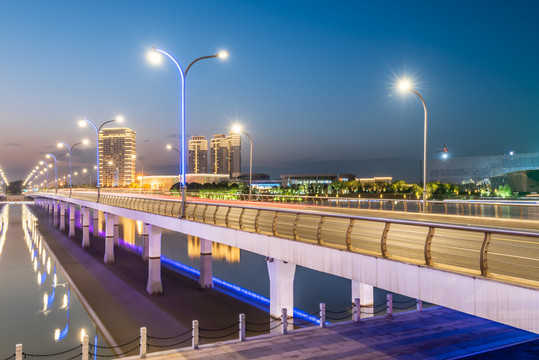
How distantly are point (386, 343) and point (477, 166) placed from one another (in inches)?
4353

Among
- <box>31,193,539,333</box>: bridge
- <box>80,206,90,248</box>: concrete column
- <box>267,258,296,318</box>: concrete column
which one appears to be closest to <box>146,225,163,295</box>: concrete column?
<box>31,193,539,333</box>: bridge

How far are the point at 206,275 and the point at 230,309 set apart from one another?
26.2ft

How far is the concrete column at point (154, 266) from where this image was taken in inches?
1291

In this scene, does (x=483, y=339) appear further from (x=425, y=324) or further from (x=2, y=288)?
(x=2, y=288)

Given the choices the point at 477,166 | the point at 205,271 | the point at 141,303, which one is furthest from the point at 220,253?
the point at 477,166

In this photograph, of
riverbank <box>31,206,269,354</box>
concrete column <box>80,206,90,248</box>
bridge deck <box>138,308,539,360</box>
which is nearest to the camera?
bridge deck <box>138,308,539,360</box>

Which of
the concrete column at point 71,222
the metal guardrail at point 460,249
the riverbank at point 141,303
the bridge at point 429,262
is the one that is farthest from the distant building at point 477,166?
the metal guardrail at point 460,249

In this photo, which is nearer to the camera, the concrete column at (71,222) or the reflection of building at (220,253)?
the reflection of building at (220,253)

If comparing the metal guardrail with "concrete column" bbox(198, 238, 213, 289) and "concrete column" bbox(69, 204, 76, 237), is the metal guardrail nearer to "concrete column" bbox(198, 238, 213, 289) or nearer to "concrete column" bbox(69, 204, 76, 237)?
"concrete column" bbox(198, 238, 213, 289)

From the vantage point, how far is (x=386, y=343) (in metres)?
15.1

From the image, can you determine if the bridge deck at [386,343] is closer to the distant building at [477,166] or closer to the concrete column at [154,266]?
the concrete column at [154,266]

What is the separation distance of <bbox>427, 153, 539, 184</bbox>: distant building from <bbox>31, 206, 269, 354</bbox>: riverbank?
97.3 meters

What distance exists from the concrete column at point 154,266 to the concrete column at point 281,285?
14.2 m

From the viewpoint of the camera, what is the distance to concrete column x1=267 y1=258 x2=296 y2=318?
20.8m
